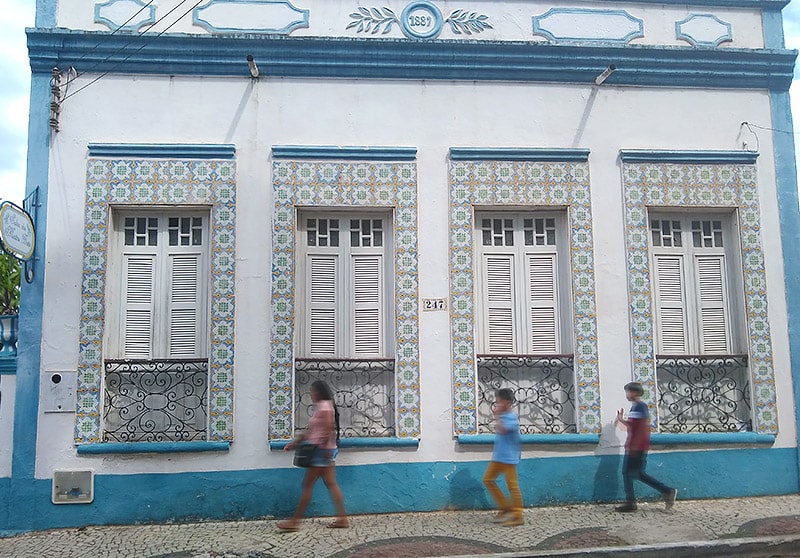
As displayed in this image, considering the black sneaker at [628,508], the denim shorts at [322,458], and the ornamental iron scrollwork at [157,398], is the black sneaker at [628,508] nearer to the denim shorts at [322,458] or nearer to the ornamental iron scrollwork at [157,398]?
the denim shorts at [322,458]

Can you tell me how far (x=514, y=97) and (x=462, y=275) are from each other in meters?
2.03

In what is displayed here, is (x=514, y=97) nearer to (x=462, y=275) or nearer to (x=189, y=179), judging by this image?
(x=462, y=275)

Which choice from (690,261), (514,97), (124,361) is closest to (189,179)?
(124,361)

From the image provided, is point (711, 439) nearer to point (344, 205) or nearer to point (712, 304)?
point (712, 304)

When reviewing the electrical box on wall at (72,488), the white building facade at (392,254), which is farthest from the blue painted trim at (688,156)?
the electrical box on wall at (72,488)

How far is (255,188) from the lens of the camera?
761cm

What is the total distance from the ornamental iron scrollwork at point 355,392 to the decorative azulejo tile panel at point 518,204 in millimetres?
692

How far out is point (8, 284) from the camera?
33.9 ft

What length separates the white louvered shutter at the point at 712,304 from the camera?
7973 millimetres

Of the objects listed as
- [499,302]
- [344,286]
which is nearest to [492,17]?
[499,302]

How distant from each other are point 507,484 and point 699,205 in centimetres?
362

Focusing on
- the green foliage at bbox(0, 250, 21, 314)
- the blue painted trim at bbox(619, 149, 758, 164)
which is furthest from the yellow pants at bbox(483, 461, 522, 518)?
the green foliage at bbox(0, 250, 21, 314)

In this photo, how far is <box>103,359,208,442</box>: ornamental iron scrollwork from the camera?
7.30 meters

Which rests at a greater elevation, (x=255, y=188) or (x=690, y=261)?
(x=255, y=188)
